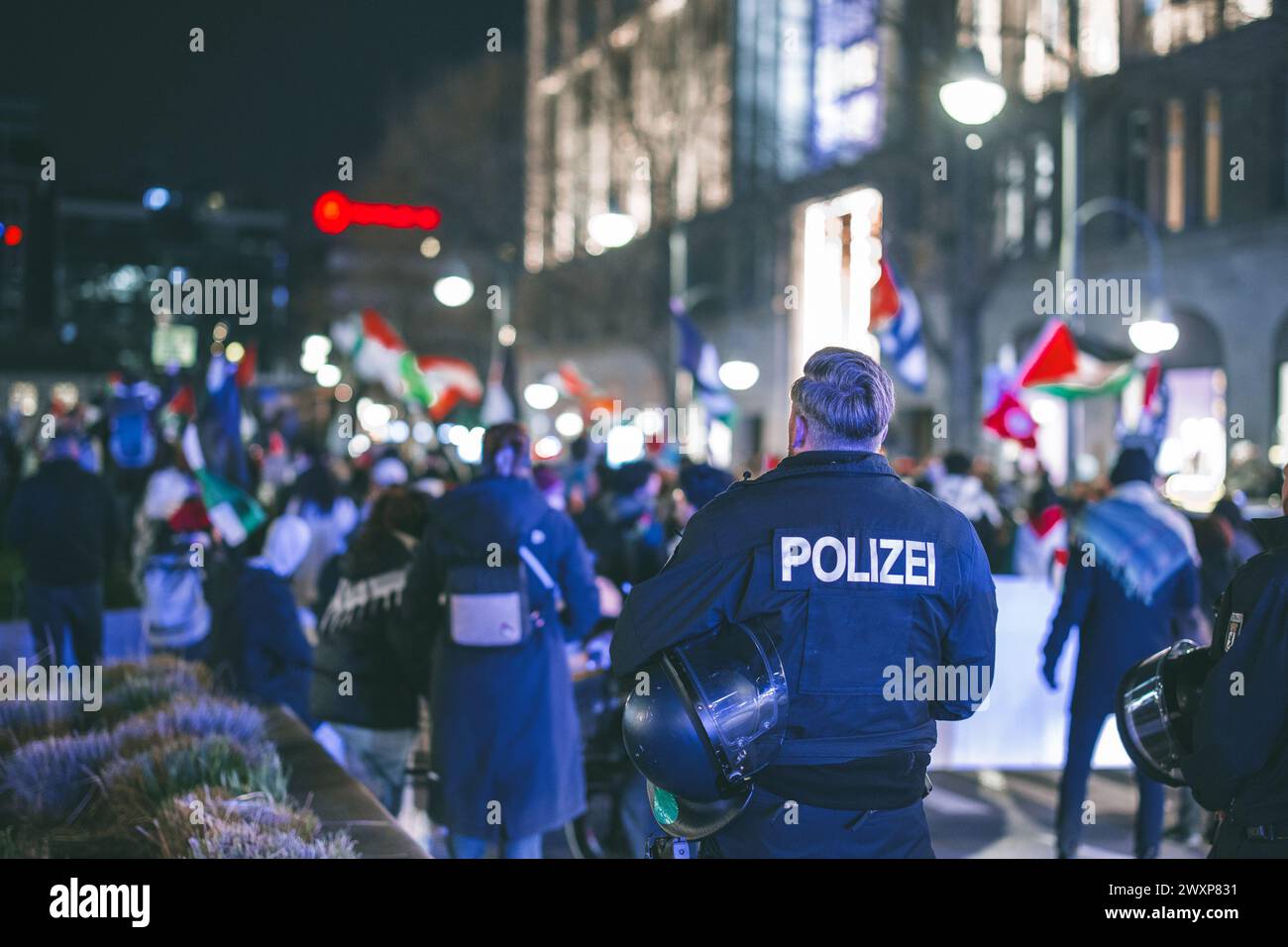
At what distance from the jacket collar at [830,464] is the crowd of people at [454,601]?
7.07 ft

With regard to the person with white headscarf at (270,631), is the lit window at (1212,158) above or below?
above

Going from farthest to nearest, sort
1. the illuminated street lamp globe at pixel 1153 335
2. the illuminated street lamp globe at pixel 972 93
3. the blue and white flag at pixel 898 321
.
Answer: the illuminated street lamp globe at pixel 1153 335, the blue and white flag at pixel 898 321, the illuminated street lamp globe at pixel 972 93

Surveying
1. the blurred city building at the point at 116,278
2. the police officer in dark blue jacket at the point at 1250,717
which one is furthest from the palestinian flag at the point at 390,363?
the police officer in dark blue jacket at the point at 1250,717

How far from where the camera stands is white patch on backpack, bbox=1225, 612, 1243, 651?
3.47 m

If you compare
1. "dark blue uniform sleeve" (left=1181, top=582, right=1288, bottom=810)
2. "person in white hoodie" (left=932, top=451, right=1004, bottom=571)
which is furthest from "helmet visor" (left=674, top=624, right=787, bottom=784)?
"person in white hoodie" (left=932, top=451, right=1004, bottom=571)

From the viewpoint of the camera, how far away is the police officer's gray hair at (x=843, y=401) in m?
3.37

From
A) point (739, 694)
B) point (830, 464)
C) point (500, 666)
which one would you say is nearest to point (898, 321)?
point (500, 666)

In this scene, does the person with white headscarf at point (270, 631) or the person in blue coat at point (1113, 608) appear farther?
the person with white headscarf at point (270, 631)

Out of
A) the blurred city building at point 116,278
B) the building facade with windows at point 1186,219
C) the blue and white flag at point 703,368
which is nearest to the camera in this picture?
the blue and white flag at point 703,368

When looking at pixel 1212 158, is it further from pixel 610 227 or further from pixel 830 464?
pixel 830 464

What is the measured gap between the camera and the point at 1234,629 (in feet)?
11.5

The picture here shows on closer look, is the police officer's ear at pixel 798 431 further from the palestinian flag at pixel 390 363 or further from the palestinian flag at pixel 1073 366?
the palestinian flag at pixel 390 363

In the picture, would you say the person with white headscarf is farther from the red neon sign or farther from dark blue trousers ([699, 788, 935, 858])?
the red neon sign

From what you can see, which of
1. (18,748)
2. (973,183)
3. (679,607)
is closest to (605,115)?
(973,183)
